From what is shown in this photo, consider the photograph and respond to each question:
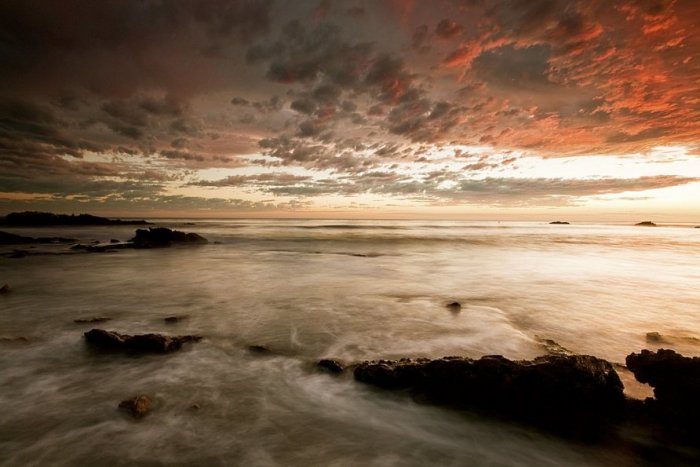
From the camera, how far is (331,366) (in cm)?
664

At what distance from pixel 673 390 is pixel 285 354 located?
250 inches

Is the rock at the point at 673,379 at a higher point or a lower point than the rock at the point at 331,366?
higher

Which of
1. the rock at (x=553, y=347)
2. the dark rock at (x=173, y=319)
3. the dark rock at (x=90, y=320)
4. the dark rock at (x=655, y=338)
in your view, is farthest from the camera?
the dark rock at (x=173, y=319)

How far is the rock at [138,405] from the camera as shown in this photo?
5.09m

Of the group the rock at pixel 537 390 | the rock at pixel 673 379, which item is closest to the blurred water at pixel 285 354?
the rock at pixel 537 390

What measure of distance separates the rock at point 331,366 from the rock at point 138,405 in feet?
9.37

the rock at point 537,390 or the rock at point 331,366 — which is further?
the rock at point 331,366

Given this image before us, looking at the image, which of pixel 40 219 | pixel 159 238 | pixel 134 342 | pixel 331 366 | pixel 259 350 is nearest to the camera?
pixel 331 366

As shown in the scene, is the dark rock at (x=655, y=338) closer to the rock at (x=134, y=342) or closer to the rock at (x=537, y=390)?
the rock at (x=537, y=390)

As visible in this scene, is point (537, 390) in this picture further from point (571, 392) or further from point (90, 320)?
point (90, 320)

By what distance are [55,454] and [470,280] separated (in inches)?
632

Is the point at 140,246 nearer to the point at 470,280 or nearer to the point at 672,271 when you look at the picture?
the point at 470,280

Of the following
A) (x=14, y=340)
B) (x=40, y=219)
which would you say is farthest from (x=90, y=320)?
(x=40, y=219)

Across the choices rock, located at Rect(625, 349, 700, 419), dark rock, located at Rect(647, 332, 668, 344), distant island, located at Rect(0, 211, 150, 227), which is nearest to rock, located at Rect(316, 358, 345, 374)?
rock, located at Rect(625, 349, 700, 419)
